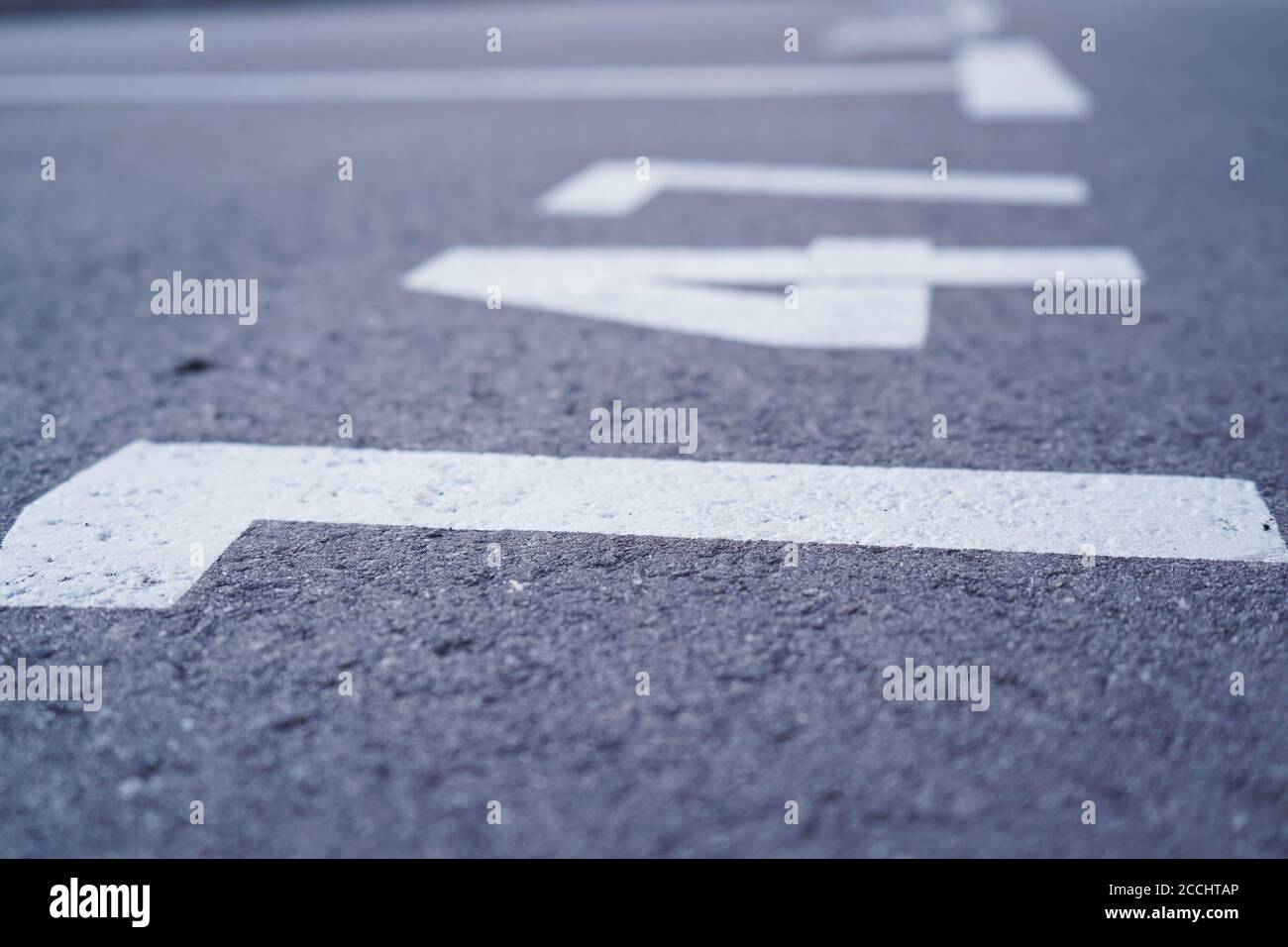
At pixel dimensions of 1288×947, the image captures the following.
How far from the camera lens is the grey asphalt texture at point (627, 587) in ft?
5.75

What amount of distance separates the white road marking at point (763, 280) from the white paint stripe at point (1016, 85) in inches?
132

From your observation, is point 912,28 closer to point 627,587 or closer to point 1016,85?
point 1016,85

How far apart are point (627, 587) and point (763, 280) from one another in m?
2.30

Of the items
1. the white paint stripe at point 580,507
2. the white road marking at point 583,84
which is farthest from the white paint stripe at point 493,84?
the white paint stripe at point 580,507

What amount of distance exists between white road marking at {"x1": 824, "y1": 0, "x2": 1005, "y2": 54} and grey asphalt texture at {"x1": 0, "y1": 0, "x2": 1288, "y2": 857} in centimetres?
579

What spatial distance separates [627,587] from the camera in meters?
2.30

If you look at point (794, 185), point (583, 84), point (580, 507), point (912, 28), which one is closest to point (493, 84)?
point (583, 84)

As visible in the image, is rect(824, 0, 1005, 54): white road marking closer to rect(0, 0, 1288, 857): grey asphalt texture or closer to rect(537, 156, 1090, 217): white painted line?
rect(537, 156, 1090, 217): white painted line

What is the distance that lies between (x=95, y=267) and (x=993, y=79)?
6.83 meters

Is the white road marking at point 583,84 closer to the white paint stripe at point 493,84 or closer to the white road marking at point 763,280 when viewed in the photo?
the white paint stripe at point 493,84

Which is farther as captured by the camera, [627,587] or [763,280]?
[763,280]

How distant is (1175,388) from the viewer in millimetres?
3295

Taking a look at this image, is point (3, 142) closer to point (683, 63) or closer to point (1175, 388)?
point (683, 63)
